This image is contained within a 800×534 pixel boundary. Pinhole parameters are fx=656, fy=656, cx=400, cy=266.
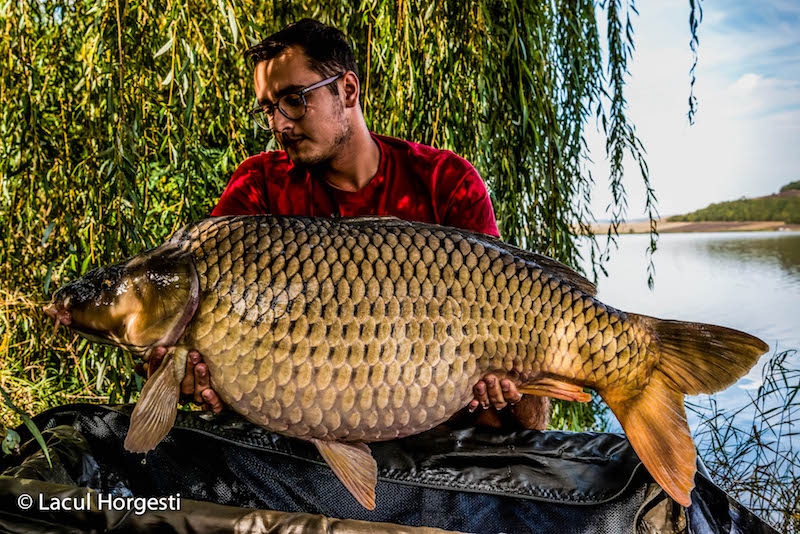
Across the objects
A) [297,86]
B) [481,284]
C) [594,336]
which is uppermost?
[297,86]

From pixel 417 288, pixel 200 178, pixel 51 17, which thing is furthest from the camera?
pixel 51 17

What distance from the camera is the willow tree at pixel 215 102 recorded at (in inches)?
57.8

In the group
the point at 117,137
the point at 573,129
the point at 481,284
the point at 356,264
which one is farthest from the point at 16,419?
the point at 573,129

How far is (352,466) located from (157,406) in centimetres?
32

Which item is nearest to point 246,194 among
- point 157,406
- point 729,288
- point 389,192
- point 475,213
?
point 389,192

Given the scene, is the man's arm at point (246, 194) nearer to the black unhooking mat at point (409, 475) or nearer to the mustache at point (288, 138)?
the mustache at point (288, 138)

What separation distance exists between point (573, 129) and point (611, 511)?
131 cm

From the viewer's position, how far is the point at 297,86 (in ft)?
4.66

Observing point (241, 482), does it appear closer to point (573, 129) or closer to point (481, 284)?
point (481, 284)

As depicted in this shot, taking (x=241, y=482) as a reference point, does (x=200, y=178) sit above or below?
above

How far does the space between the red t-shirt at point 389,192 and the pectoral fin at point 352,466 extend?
24.0 inches

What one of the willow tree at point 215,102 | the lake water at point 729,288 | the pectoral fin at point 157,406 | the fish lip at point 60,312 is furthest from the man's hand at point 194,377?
the lake water at point 729,288

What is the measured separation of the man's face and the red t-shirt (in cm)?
11

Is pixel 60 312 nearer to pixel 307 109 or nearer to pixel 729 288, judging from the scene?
pixel 307 109
